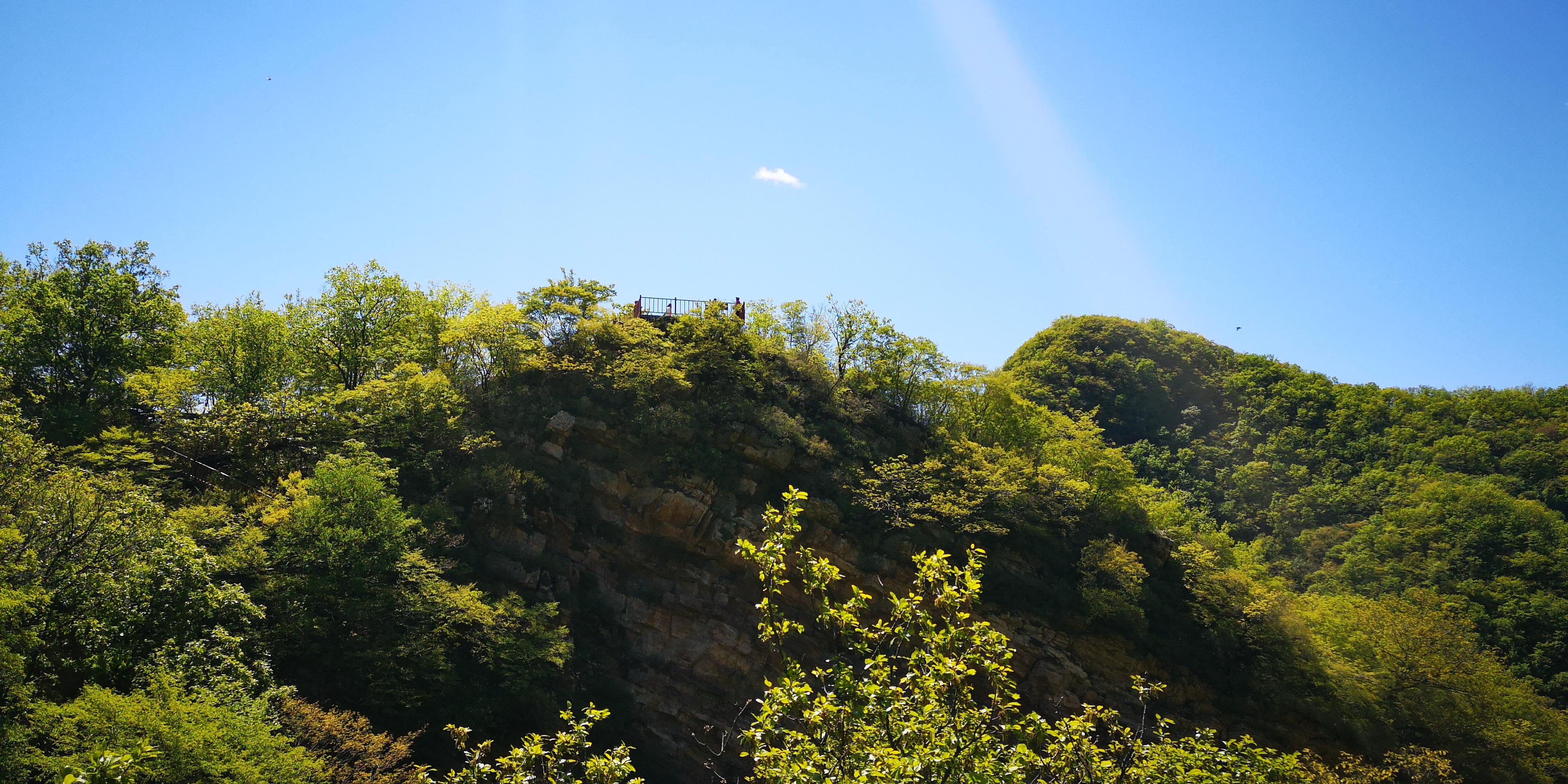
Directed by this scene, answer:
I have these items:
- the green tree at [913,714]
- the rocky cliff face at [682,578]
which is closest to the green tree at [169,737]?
the rocky cliff face at [682,578]

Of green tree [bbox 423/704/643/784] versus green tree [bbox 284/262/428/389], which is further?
green tree [bbox 284/262/428/389]

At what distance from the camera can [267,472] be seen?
29.3 metres

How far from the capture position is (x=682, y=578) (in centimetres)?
3347

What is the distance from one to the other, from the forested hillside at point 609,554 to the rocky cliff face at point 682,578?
0.14 meters

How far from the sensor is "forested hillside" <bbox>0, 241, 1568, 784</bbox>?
19516 mm

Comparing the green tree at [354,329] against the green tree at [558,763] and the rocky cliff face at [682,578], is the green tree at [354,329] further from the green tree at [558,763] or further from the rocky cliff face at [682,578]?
the green tree at [558,763]

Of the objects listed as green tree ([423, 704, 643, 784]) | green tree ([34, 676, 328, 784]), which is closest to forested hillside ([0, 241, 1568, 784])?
green tree ([34, 676, 328, 784])

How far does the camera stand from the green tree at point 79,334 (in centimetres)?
2908

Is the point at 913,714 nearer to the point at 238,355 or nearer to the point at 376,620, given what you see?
the point at 376,620

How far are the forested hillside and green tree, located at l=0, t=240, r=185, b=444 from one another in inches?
5.7

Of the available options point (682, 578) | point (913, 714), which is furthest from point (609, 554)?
point (913, 714)

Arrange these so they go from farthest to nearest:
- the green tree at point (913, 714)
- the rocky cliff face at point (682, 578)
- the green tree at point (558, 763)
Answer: the rocky cliff face at point (682, 578), the green tree at point (558, 763), the green tree at point (913, 714)

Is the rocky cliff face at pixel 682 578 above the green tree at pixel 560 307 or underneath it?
underneath

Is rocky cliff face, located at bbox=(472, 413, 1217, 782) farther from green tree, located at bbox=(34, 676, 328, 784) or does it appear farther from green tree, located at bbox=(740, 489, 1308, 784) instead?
green tree, located at bbox=(740, 489, 1308, 784)
